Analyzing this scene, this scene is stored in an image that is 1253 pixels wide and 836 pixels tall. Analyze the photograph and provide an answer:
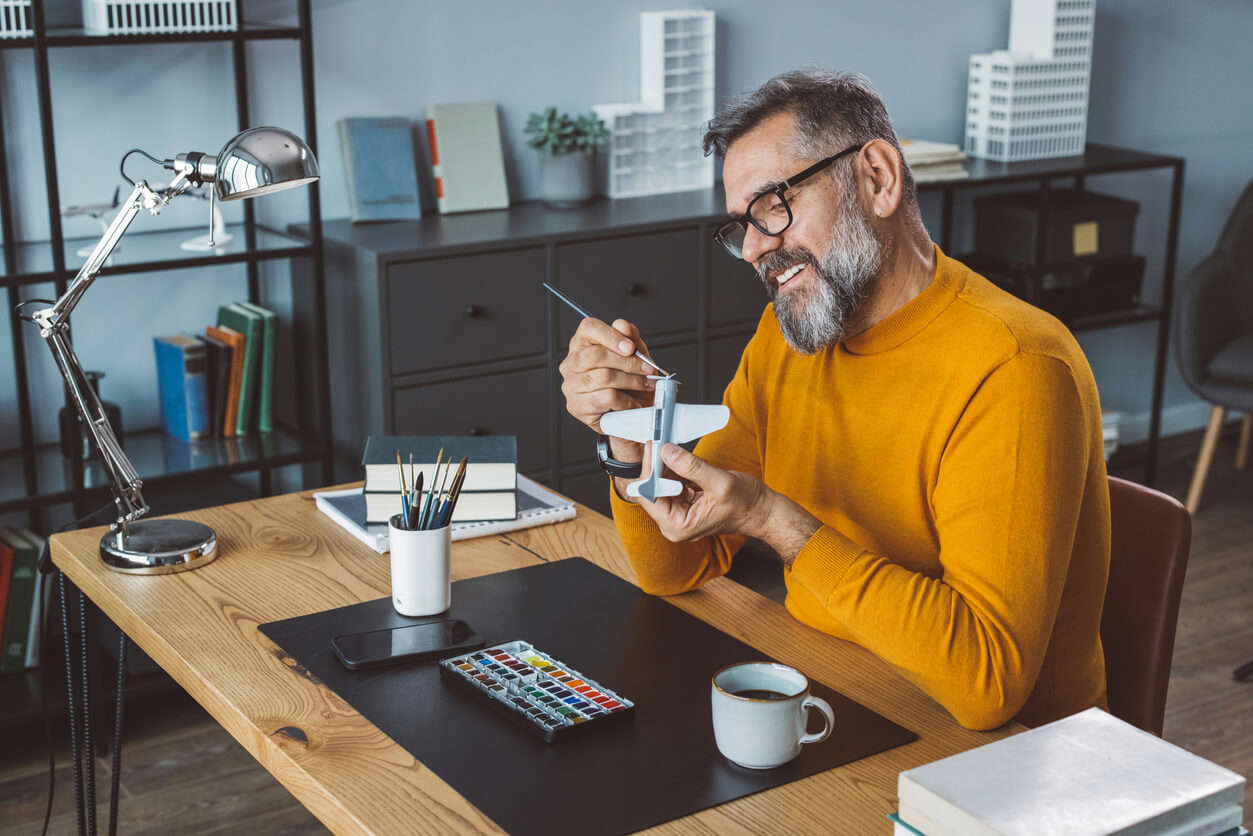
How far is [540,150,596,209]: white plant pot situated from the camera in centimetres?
336

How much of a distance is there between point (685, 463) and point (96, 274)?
2.76ft

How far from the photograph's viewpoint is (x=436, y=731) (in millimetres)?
1282

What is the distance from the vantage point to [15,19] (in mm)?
2553

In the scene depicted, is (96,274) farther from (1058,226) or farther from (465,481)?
(1058,226)

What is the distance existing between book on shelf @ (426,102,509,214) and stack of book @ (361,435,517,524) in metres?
1.56

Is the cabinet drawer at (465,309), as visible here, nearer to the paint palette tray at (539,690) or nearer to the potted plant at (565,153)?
the potted plant at (565,153)

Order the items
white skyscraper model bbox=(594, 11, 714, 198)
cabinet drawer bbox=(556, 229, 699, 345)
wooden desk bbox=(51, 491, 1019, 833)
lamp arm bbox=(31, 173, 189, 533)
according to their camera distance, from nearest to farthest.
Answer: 1. wooden desk bbox=(51, 491, 1019, 833)
2. lamp arm bbox=(31, 173, 189, 533)
3. cabinet drawer bbox=(556, 229, 699, 345)
4. white skyscraper model bbox=(594, 11, 714, 198)

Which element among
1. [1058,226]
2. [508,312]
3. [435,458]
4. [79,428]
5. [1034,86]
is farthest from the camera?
[1034,86]

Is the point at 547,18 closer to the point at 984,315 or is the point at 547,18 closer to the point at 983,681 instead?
the point at 984,315

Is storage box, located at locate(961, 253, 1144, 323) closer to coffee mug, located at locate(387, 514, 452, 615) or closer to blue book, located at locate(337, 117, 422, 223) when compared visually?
blue book, located at locate(337, 117, 422, 223)

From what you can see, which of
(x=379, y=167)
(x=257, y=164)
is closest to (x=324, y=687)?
(x=257, y=164)

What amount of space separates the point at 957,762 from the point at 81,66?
2.50 metres

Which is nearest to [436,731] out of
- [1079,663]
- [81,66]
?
[1079,663]

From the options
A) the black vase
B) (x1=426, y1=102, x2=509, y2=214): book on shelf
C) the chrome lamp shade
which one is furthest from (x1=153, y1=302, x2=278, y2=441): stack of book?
the chrome lamp shade
